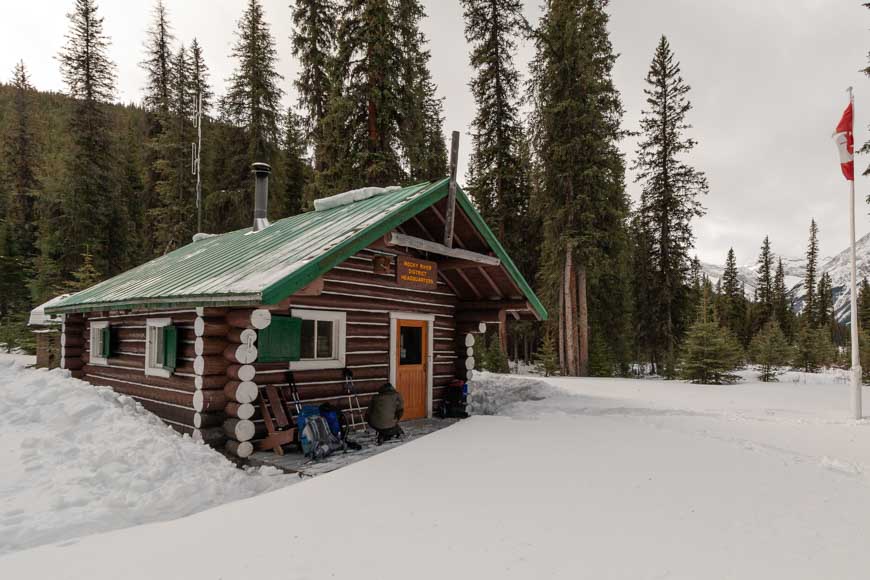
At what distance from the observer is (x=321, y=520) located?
4090mm

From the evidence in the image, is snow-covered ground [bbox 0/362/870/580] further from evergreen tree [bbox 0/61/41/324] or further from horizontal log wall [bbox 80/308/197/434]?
evergreen tree [bbox 0/61/41/324]

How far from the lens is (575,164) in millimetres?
19234

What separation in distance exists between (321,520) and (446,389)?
6359 millimetres

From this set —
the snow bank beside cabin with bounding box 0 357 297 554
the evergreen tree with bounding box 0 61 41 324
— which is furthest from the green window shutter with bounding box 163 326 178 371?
the evergreen tree with bounding box 0 61 41 324

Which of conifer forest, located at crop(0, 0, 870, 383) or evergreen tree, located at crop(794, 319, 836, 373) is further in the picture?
evergreen tree, located at crop(794, 319, 836, 373)

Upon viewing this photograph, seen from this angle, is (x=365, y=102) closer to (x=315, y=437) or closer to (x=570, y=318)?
(x=570, y=318)

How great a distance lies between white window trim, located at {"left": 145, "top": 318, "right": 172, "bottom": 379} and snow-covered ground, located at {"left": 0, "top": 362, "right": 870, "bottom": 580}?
246 cm

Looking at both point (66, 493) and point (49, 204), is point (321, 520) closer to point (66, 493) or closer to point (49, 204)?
point (66, 493)

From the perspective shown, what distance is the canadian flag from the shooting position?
9.61 meters

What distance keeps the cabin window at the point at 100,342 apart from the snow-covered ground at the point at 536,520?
196 inches

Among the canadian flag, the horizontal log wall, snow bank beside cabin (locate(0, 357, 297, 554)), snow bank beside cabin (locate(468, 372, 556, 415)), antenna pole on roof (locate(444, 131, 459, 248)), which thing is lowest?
snow bank beside cabin (locate(468, 372, 556, 415))

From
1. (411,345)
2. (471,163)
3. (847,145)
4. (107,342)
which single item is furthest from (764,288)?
(107,342)

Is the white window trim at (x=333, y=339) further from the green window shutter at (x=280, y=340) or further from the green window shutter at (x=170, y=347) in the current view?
the green window shutter at (x=170, y=347)

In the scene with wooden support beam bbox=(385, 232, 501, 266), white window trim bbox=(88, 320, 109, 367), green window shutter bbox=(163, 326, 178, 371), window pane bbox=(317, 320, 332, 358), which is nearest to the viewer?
wooden support beam bbox=(385, 232, 501, 266)
